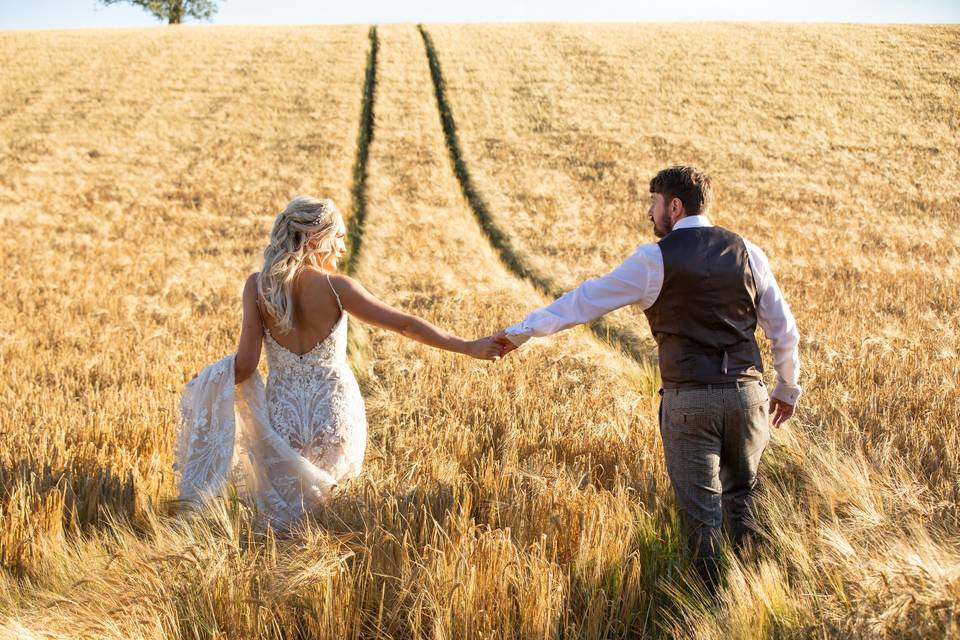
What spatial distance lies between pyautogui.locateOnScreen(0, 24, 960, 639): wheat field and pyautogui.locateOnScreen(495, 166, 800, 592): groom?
28 cm

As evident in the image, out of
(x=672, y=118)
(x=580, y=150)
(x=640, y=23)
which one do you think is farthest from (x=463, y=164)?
(x=640, y=23)

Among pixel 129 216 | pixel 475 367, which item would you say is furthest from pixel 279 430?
pixel 129 216

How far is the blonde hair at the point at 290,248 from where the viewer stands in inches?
142

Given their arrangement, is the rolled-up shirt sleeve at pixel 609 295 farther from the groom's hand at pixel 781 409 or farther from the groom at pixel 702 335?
the groom's hand at pixel 781 409

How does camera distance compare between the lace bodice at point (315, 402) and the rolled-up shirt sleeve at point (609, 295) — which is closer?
the rolled-up shirt sleeve at point (609, 295)

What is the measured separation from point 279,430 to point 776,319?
2.49 meters

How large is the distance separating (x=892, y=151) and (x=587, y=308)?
78.5 feet

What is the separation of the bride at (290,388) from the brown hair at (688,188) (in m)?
1.38

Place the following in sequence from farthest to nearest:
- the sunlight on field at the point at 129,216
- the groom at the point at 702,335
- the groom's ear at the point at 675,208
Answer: the sunlight on field at the point at 129,216, the groom's ear at the point at 675,208, the groom at the point at 702,335

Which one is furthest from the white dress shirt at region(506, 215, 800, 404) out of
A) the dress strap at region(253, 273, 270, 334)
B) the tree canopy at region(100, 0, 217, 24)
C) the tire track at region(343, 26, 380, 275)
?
the tree canopy at region(100, 0, 217, 24)

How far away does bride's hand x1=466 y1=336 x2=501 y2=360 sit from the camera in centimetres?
418

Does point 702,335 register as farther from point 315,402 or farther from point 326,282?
point 315,402

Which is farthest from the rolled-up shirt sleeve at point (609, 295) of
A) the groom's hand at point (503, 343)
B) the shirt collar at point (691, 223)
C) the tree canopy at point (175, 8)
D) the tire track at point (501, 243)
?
the tree canopy at point (175, 8)

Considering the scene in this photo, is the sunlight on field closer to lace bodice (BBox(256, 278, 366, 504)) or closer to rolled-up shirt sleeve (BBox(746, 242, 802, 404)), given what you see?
lace bodice (BBox(256, 278, 366, 504))
